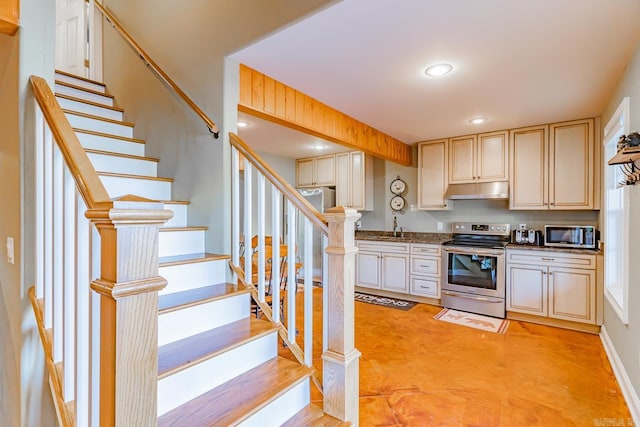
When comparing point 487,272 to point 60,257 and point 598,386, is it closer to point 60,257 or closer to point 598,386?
point 598,386

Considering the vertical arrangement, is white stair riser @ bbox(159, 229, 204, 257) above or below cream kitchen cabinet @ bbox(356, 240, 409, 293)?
above

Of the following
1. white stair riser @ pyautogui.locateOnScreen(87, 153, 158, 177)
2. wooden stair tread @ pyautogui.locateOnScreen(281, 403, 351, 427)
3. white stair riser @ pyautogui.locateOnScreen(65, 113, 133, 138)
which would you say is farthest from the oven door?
white stair riser @ pyautogui.locateOnScreen(65, 113, 133, 138)

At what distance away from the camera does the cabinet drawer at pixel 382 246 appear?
14.9ft

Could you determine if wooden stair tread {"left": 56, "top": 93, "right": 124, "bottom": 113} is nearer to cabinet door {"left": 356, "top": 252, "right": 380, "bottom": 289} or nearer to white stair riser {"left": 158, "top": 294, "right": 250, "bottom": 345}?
white stair riser {"left": 158, "top": 294, "right": 250, "bottom": 345}

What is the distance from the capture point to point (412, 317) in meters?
3.84

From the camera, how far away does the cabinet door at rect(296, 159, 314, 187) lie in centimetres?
579

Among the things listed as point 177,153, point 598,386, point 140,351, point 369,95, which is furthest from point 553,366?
point 177,153

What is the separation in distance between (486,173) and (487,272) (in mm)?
1265

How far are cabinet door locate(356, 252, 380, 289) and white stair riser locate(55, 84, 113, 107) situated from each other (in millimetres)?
3746

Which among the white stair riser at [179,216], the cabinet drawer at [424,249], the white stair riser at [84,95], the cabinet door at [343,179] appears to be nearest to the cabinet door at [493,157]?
the cabinet drawer at [424,249]

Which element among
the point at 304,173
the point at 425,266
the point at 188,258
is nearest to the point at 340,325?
the point at 188,258

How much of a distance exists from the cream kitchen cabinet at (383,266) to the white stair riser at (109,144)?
322 cm

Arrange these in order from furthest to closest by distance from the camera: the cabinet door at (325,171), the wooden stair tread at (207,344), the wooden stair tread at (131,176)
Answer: the cabinet door at (325,171)
the wooden stair tread at (131,176)
the wooden stair tread at (207,344)

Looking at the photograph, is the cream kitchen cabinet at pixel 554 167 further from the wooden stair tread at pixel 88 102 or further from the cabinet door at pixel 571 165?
the wooden stair tread at pixel 88 102
